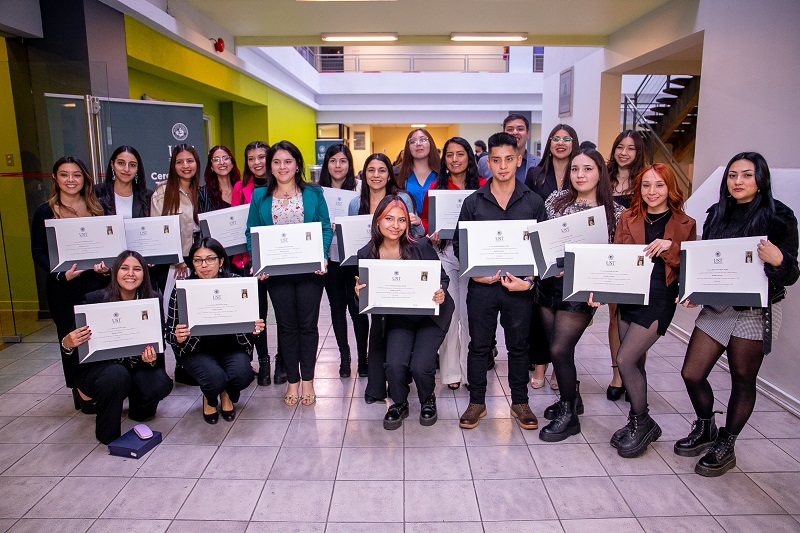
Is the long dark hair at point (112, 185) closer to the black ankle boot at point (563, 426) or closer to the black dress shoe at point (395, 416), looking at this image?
the black dress shoe at point (395, 416)

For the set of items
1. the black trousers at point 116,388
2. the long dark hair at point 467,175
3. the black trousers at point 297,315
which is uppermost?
the long dark hair at point 467,175

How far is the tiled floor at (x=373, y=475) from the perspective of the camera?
243cm

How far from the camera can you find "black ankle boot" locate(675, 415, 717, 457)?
2930mm

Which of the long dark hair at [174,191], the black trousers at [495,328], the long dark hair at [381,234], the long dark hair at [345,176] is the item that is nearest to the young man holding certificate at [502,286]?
the black trousers at [495,328]

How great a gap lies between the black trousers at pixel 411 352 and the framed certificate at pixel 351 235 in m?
0.54

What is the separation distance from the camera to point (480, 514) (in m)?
2.46

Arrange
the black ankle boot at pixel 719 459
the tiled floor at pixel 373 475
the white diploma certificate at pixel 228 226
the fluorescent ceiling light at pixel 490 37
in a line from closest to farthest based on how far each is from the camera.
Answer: the tiled floor at pixel 373 475, the black ankle boot at pixel 719 459, the white diploma certificate at pixel 228 226, the fluorescent ceiling light at pixel 490 37

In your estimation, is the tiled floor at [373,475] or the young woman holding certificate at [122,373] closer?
the tiled floor at [373,475]

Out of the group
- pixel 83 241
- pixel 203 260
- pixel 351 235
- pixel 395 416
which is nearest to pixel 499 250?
pixel 351 235

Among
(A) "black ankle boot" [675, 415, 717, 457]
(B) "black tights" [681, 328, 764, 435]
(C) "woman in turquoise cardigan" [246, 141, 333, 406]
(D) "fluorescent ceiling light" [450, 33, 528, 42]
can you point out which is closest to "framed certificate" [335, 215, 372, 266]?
(C) "woman in turquoise cardigan" [246, 141, 333, 406]

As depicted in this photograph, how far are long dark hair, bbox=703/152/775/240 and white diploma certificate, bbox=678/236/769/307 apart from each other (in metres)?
0.12

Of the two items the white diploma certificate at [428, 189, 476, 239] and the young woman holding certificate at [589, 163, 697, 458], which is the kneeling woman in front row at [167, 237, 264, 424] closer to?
the white diploma certificate at [428, 189, 476, 239]

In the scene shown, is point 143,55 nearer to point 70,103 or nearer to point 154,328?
point 70,103

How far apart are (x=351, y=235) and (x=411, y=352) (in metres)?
0.88
